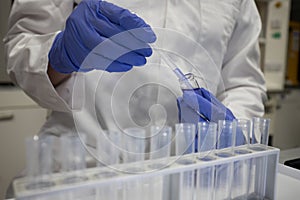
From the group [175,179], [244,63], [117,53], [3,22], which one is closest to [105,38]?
[117,53]

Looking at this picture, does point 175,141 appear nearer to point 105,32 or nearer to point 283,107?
point 105,32

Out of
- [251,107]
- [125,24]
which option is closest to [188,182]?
[125,24]

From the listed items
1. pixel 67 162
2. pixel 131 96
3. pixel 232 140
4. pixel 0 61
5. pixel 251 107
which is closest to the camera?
pixel 67 162

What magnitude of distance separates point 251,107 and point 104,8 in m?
0.58

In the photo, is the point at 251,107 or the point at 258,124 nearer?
the point at 258,124

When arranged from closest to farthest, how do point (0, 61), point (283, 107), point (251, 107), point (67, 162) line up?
point (67, 162) < point (251, 107) < point (0, 61) < point (283, 107)

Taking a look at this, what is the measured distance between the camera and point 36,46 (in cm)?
67

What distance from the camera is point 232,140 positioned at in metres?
0.45

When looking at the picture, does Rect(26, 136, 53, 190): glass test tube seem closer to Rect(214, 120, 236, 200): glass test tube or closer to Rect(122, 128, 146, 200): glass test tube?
Rect(122, 128, 146, 200): glass test tube

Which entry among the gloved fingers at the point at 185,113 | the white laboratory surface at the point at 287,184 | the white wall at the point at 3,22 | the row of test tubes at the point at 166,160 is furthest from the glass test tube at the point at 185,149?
the white wall at the point at 3,22

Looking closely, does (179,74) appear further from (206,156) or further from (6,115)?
(6,115)

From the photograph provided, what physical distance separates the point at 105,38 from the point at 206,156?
0.86 feet

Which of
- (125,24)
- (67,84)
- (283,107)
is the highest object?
A: (125,24)

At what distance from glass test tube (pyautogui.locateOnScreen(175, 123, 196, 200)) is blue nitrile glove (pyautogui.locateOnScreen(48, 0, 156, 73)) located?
0.15m
